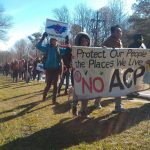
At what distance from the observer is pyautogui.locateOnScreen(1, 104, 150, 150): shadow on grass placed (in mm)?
7207

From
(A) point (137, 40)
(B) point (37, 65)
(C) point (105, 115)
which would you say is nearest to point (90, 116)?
(C) point (105, 115)

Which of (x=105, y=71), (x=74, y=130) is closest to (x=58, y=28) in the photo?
(x=105, y=71)

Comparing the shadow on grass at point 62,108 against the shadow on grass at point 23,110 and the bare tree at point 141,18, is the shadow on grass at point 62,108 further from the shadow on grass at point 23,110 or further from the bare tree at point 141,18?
the bare tree at point 141,18

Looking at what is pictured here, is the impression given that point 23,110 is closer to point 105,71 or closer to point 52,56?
point 52,56

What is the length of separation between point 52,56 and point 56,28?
2653 mm

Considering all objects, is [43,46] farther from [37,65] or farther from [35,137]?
[37,65]

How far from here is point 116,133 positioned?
A: 25.3 ft

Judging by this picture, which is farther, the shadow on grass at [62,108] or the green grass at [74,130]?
the shadow on grass at [62,108]

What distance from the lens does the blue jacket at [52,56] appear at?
11805mm

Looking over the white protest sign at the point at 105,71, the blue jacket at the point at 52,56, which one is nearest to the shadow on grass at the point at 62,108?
the blue jacket at the point at 52,56

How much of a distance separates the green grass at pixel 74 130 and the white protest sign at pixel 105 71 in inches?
21.9

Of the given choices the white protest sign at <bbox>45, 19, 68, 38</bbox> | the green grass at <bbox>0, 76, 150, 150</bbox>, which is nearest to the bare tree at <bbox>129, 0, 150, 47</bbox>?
the white protest sign at <bbox>45, 19, 68, 38</bbox>

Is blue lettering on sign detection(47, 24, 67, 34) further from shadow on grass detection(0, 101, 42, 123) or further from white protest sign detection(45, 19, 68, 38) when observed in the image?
shadow on grass detection(0, 101, 42, 123)

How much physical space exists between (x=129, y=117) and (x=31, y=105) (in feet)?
12.7
